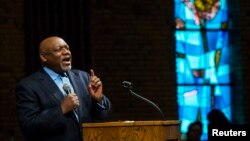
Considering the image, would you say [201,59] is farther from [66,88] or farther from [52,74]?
[66,88]

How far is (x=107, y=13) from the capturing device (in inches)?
318

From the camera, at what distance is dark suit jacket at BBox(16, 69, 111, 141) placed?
4109 millimetres

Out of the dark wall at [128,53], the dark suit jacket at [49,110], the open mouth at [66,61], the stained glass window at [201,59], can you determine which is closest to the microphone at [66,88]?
the dark suit jacket at [49,110]

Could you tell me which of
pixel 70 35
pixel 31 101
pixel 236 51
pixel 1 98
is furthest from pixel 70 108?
pixel 236 51

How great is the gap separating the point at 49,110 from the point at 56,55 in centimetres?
40

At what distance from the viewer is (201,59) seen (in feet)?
28.2

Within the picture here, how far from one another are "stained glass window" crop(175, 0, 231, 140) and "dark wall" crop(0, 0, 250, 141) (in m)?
0.16

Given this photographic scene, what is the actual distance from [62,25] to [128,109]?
1434 millimetres

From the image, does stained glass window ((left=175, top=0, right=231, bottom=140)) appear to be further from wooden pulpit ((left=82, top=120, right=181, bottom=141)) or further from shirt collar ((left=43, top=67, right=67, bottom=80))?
wooden pulpit ((left=82, top=120, right=181, bottom=141))

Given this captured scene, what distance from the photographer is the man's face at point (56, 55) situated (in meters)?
4.36

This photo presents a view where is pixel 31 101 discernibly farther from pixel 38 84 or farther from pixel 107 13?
pixel 107 13

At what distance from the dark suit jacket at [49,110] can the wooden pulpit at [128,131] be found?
12.0 inches

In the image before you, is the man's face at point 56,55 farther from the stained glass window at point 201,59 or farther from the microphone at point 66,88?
the stained glass window at point 201,59

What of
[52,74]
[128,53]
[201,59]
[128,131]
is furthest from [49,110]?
[201,59]
